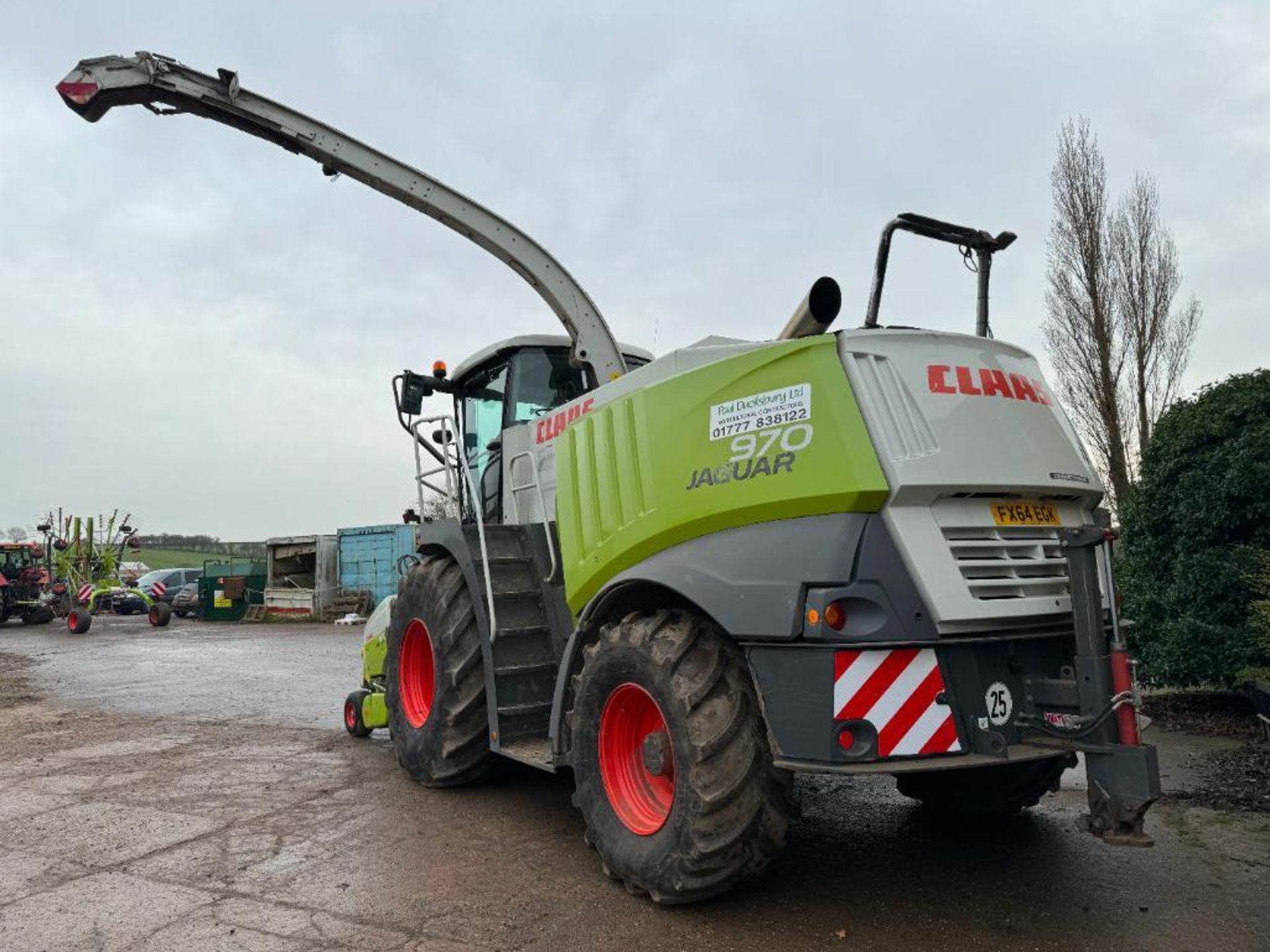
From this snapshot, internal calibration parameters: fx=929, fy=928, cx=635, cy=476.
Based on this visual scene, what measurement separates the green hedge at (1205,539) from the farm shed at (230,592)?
2278 centimetres

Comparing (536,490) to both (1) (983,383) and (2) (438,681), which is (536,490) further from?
(1) (983,383)

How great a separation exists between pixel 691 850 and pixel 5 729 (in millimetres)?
7646

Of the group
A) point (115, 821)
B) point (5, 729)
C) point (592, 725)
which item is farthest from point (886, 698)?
point (5, 729)

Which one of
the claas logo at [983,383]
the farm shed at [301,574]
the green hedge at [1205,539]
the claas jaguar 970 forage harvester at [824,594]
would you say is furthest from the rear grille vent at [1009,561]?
A: the farm shed at [301,574]

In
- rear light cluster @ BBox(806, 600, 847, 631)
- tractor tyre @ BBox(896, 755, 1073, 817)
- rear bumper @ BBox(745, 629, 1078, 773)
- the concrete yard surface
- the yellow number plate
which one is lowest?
the concrete yard surface

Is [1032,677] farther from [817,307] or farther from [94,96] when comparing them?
[94,96]

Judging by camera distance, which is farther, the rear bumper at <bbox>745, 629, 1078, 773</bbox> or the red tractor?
the red tractor

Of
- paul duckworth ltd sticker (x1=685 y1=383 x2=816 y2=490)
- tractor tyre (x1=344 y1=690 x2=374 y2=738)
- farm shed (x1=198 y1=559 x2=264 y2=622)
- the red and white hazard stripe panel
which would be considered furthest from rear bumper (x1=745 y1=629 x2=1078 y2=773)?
farm shed (x1=198 y1=559 x2=264 y2=622)

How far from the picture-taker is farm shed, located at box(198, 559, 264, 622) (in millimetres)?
25172

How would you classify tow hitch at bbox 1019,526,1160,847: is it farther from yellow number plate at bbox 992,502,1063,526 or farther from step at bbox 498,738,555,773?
step at bbox 498,738,555,773

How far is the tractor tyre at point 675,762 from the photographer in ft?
11.3

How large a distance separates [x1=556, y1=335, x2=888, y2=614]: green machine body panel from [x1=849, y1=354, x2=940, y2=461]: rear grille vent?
0.18 feet

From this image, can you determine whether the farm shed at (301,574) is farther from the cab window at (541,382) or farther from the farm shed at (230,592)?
the cab window at (541,382)

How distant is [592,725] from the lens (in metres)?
4.12
